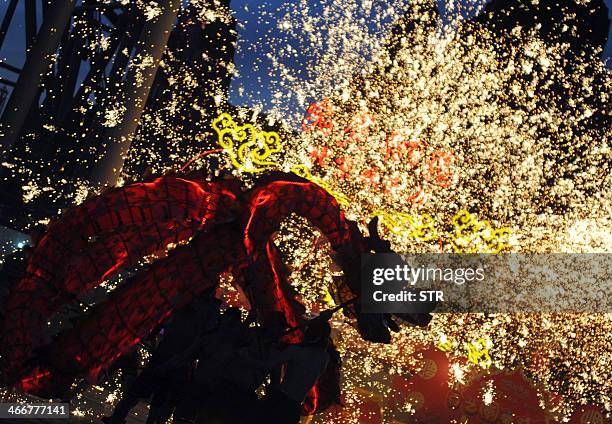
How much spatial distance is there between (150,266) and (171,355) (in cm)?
68

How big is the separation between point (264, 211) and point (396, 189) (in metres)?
8.12

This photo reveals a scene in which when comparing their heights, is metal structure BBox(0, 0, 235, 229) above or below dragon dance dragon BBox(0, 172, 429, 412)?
above

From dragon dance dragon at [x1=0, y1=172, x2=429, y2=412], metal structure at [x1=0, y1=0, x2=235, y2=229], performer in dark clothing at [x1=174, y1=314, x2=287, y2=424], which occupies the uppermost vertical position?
metal structure at [x1=0, y1=0, x2=235, y2=229]

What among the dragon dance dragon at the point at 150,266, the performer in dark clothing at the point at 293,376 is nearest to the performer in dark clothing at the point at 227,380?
the performer in dark clothing at the point at 293,376

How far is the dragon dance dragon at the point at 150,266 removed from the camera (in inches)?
137

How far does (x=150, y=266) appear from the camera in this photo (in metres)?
3.81

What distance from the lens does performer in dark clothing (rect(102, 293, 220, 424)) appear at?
12.9ft

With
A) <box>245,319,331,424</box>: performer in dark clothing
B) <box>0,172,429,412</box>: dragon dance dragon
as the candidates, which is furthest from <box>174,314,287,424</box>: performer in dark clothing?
<box>0,172,429,412</box>: dragon dance dragon

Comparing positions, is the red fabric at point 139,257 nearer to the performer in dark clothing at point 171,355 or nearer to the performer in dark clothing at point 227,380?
the performer in dark clothing at point 171,355

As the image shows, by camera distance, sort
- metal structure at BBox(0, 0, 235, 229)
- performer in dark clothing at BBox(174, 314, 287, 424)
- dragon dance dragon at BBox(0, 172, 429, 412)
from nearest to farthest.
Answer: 1. dragon dance dragon at BBox(0, 172, 429, 412)
2. performer in dark clothing at BBox(174, 314, 287, 424)
3. metal structure at BBox(0, 0, 235, 229)

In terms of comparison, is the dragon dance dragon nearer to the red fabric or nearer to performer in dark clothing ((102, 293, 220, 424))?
the red fabric

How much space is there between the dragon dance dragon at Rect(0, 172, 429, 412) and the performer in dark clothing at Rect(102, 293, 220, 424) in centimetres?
20

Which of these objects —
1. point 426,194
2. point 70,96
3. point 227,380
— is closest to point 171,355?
point 227,380

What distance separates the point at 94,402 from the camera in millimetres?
6355
